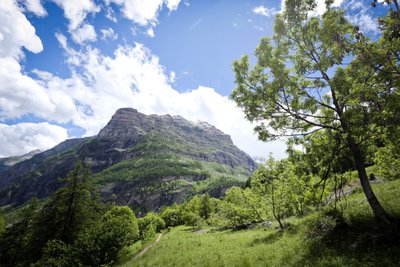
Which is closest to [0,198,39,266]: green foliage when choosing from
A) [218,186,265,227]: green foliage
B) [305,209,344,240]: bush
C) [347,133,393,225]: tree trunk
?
[218,186,265,227]: green foliage

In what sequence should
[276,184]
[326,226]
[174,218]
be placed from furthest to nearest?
[174,218] → [276,184] → [326,226]

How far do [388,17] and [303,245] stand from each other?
11.6m

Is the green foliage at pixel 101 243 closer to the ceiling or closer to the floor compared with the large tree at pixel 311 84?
closer to the floor

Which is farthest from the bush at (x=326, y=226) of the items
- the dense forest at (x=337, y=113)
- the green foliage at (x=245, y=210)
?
the green foliage at (x=245, y=210)

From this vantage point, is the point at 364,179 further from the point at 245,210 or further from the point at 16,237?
the point at 16,237

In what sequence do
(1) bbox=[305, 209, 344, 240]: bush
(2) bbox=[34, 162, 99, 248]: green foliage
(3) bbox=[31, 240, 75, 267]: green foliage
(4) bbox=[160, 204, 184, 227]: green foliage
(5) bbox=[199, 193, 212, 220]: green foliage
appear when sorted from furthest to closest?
(4) bbox=[160, 204, 184, 227]: green foliage, (5) bbox=[199, 193, 212, 220]: green foliage, (2) bbox=[34, 162, 99, 248]: green foliage, (3) bbox=[31, 240, 75, 267]: green foliage, (1) bbox=[305, 209, 344, 240]: bush

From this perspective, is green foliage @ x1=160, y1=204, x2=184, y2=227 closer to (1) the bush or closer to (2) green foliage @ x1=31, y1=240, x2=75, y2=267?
(2) green foliage @ x1=31, y1=240, x2=75, y2=267

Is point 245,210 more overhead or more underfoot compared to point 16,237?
more underfoot

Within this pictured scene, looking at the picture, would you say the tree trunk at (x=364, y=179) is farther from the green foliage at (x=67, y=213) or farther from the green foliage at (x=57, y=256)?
the green foliage at (x=67, y=213)

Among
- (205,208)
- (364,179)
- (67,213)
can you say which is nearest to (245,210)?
(364,179)

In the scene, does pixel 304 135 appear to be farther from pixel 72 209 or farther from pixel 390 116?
pixel 72 209

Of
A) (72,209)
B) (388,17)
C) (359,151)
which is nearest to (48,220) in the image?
(72,209)

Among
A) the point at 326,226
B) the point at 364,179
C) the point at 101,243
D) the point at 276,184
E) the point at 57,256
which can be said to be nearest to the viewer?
the point at 364,179

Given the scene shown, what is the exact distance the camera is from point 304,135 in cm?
1130
